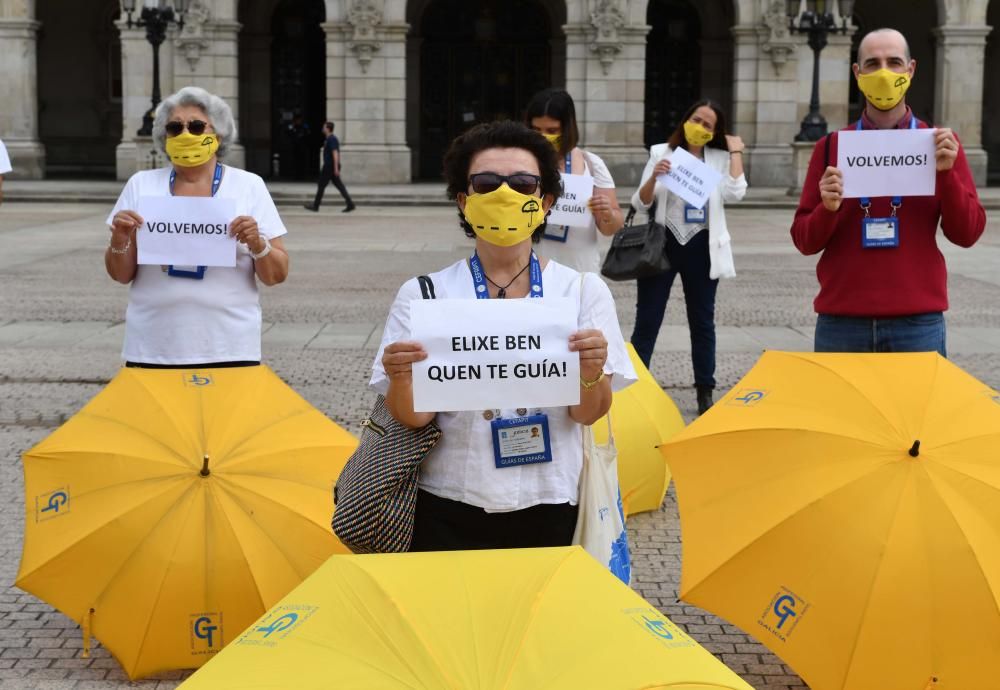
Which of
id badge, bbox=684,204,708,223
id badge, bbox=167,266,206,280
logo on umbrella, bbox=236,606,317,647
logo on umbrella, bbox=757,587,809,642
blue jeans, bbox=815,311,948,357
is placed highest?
id badge, bbox=684,204,708,223

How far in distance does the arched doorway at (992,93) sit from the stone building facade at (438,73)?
5cm

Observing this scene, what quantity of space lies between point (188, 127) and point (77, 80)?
116ft

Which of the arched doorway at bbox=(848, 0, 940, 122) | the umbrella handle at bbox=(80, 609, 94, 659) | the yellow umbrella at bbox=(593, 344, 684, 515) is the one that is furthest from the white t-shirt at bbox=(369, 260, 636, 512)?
the arched doorway at bbox=(848, 0, 940, 122)

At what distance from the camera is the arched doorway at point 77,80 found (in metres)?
38.6

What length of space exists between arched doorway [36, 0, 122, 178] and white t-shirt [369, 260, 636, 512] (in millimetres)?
36793

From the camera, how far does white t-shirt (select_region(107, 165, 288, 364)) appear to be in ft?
17.5

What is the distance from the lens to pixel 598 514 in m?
3.63

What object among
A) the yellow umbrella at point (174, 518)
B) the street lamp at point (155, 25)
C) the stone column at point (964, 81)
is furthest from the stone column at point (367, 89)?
the yellow umbrella at point (174, 518)

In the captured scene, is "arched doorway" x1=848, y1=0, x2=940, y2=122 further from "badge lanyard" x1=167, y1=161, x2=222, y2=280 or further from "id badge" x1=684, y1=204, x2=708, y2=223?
"badge lanyard" x1=167, y1=161, x2=222, y2=280

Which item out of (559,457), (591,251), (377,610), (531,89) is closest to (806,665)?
(559,457)

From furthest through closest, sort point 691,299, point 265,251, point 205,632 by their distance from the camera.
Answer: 1. point 691,299
2. point 265,251
3. point 205,632

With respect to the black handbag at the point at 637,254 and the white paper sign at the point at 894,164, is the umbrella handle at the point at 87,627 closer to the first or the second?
the white paper sign at the point at 894,164

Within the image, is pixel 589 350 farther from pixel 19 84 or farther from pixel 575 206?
pixel 19 84

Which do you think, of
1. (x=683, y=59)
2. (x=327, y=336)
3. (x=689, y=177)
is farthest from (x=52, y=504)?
(x=683, y=59)
